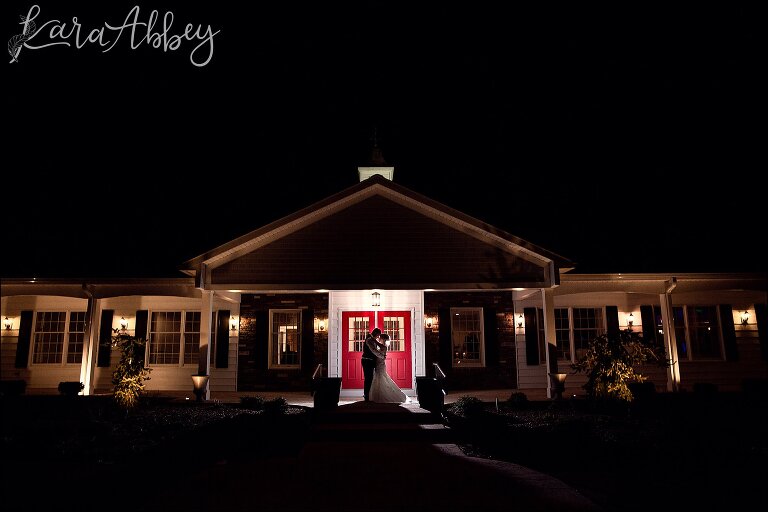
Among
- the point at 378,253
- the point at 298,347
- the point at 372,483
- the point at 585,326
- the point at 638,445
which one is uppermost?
the point at 378,253

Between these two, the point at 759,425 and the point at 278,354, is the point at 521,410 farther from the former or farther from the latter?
the point at 278,354

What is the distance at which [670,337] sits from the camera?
1419 centimetres

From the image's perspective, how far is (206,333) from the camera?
13000mm

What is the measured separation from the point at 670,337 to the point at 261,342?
11654 millimetres

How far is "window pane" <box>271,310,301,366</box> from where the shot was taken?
1585 cm

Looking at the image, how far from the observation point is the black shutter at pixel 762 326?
51.9ft

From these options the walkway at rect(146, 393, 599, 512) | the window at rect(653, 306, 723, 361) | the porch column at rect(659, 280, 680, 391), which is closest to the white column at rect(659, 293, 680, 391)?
the porch column at rect(659, 280, 680, 391)

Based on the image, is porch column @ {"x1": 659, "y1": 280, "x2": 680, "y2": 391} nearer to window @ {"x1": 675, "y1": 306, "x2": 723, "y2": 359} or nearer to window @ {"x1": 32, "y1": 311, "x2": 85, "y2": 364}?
window @ {"x1": 675, "y1": 306, "x2": 723, "y2": 359}

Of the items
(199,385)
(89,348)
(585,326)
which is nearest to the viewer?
(199,385)

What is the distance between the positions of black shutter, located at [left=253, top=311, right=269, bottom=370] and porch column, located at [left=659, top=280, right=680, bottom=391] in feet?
37.5

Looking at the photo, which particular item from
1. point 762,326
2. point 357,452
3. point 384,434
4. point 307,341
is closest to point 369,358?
point 384,434

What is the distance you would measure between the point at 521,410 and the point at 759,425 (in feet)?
14.9

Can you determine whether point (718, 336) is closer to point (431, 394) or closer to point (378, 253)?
point (431, 394)

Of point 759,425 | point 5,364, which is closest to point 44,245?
point 5,364
